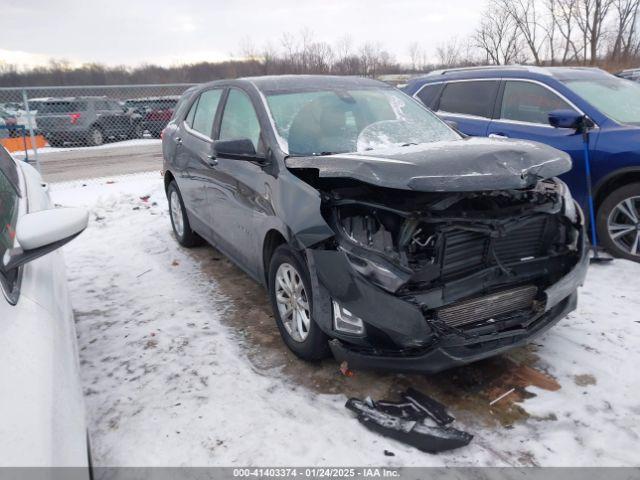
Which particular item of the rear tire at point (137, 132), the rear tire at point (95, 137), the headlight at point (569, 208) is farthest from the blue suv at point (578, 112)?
the rear tire at point (137, 132)

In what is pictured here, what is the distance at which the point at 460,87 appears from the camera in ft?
20.9

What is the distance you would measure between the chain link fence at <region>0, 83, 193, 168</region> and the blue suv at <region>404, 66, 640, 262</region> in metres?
9.90

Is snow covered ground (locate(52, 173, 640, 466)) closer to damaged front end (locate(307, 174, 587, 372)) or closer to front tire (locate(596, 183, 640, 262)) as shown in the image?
front tire (locate(596, 183, 640, 262))

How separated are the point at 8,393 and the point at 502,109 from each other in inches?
222

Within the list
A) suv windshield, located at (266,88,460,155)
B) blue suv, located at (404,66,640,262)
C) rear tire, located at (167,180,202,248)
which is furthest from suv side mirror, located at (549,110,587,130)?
rear tire, located at (167,180,202,248)

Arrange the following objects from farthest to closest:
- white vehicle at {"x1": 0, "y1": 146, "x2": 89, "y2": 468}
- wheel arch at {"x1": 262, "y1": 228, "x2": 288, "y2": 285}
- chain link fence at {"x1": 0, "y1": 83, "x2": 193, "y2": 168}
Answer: chain link fence at {"x1": 0, "y1": 83, "x2": 193, "y2": 168}, wheel arch at {"x1": 262, "y1": 228, "x2": 288, "y2": 285}, white vehicle at {"x1": 0, "y1": 146, "x2": 89, "y2": 468}

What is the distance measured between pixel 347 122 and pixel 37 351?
9.08 ft

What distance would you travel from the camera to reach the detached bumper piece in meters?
2.57

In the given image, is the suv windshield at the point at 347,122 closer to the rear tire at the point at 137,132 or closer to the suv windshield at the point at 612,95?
the suv windshield at the point at 612,95

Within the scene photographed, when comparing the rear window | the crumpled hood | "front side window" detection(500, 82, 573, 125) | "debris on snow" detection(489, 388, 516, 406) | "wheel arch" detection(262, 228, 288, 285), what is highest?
the rear window

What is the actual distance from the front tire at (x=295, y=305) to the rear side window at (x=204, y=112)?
1.90 meters

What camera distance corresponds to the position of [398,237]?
2.80m

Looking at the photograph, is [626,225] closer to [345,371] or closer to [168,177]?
[345,371]

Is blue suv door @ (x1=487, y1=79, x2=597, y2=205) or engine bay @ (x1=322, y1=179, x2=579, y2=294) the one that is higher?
Result: blue suv door @ (x1=487, y1=79, x2=597, y2=205)
